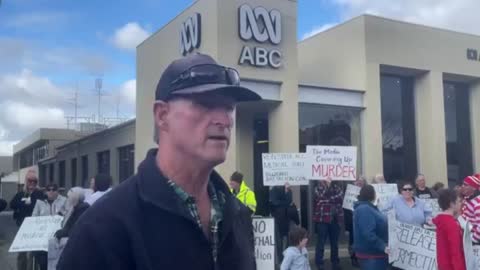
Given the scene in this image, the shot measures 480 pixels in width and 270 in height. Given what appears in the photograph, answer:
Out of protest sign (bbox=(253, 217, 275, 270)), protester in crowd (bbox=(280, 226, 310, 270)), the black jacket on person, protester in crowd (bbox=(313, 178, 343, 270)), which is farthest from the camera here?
protester in crowd (bbox=(313, 178, 343, 270))

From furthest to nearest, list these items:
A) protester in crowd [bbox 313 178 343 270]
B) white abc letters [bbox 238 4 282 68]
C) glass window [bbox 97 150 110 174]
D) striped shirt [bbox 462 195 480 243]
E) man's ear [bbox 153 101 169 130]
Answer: glass window [bbox 97 150 110 174]
white abc letters [bbox 238 4 282 68]
protester in crowd [bbox 313 178 343 270]
striped shirt [bbox 462 195 480 243]
man's ear [bbox 153 101 169 130]

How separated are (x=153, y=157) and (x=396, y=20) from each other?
593 inches

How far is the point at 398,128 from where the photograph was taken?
16.1 metres

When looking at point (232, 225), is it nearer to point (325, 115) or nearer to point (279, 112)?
point (279, 112)

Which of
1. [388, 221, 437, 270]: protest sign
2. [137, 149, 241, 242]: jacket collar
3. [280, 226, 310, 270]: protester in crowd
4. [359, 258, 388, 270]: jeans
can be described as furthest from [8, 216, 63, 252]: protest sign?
[137, 149, 241, 242]: jacket collar

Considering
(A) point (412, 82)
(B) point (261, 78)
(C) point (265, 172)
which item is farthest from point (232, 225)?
(A) point (412, 82)

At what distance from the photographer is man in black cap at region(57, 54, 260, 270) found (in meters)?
1.49

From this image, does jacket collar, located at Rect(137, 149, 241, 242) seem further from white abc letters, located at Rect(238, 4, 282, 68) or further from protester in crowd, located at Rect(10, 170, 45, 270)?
white abc letters, located at Rect(238, 4, 282, 68)

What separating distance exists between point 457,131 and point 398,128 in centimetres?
269

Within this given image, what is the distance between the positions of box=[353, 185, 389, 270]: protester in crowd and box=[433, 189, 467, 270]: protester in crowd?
4.05ft

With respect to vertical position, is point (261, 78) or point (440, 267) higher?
point (261, 78)

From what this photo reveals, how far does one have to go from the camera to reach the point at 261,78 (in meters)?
12.8

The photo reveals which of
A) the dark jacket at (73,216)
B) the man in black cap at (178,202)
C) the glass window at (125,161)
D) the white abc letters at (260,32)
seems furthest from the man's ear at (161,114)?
the glass window at (125,161)

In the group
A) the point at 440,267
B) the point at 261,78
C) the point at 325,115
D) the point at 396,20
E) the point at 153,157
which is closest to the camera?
the point at 153,157
